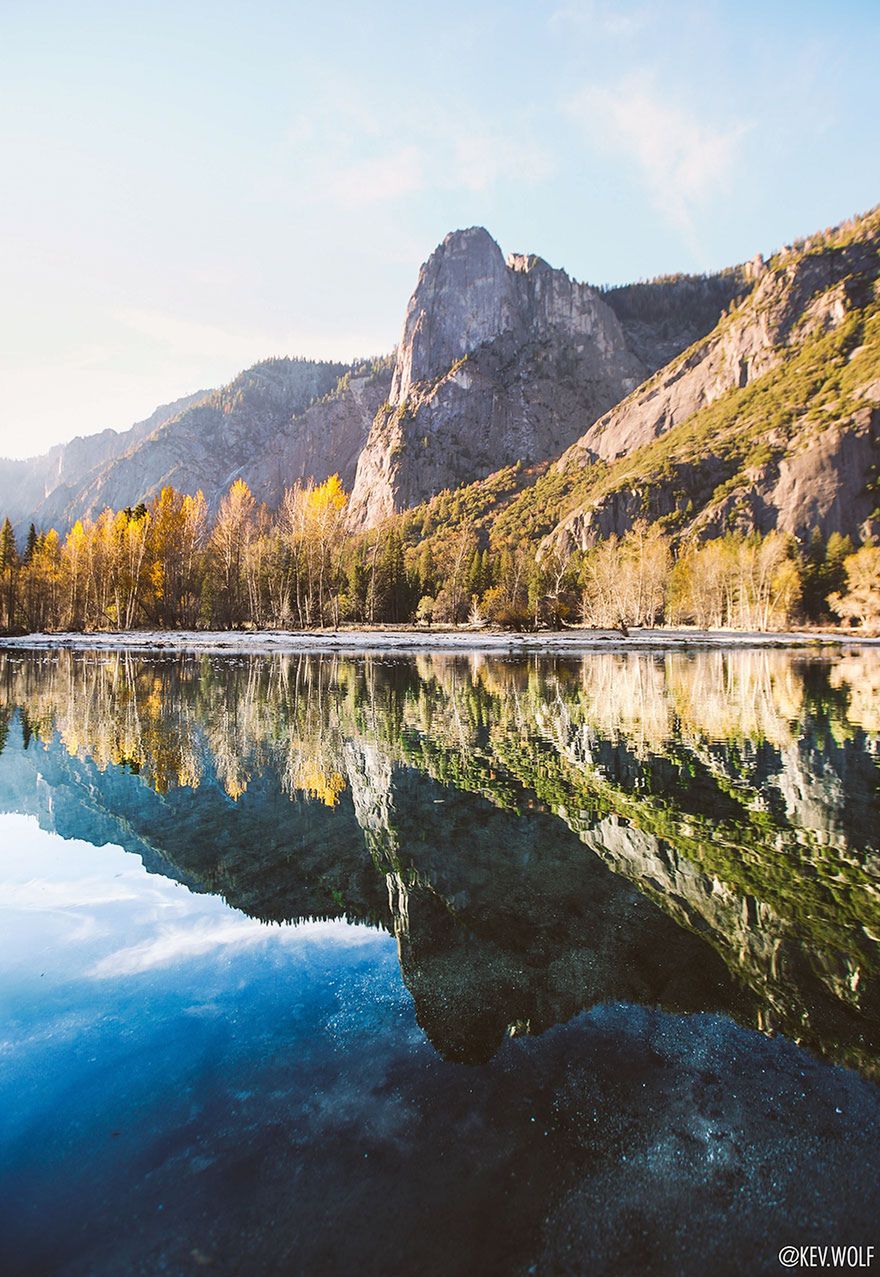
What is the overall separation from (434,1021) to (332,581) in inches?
2561

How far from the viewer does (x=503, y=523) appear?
16275 cm

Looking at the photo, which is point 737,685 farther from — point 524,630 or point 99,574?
point 99,574

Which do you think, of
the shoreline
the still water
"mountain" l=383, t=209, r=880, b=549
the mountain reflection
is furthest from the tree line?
the still water

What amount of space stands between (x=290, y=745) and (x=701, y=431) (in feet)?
541

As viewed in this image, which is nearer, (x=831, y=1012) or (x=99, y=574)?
(x=831, y=1012)

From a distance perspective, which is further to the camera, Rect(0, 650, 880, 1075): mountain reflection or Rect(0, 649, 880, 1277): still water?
Rect(0, 650, 880, 1075): mountain reflection

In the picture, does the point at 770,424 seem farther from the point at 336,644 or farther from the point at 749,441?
the point at 336,644

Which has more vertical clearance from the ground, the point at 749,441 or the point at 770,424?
the point at 770,424

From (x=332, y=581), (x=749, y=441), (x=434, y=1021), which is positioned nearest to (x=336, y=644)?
(x=332, y=581)

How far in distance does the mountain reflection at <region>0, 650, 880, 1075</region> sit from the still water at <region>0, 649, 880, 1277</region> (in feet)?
0.13

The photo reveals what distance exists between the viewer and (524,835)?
6.51 metres

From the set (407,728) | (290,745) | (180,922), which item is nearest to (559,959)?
(180,922)

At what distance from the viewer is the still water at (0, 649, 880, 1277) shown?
2.24 meters

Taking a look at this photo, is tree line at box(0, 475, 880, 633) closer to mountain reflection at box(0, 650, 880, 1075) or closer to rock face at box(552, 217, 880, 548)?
rock face at box(552, 217, 880, 548)
